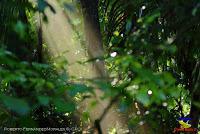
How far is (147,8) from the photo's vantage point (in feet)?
9.41

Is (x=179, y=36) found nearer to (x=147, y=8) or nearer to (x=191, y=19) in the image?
(x=191, y=19)

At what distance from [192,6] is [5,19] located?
153 cm

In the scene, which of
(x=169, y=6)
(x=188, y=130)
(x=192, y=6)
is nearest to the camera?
(x=192, y=6)

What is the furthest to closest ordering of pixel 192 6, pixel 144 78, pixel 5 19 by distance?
pixel 5 19, pixel 192 6, pixel 144 78

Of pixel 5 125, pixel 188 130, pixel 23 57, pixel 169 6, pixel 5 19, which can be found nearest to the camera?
pixel 169 6

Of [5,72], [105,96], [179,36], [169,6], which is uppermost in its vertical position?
[169,6]

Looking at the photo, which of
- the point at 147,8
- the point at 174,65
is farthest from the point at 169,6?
the point at 174,65

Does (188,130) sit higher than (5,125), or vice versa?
(5,125)

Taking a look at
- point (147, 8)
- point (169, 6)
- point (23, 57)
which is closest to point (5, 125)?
point (147, 8)

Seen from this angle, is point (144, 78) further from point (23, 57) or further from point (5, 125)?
point (5, 125)

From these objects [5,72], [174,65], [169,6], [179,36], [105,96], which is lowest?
[105,96]

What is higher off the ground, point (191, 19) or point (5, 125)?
point (5, 125)

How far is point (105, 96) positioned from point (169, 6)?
1.80 ft

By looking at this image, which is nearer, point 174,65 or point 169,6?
point 169,6
